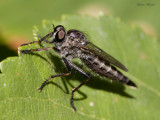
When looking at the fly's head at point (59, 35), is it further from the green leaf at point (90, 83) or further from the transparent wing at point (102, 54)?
the transparent wing at point (102, 54)

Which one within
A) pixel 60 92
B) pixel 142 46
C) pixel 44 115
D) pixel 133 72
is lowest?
pixel 44 115

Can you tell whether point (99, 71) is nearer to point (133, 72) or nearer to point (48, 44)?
point (133, 72)

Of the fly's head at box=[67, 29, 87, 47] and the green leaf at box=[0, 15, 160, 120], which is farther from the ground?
the fly's head at box=[67, 29, 87, 47]

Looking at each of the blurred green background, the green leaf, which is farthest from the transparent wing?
the blurred green background

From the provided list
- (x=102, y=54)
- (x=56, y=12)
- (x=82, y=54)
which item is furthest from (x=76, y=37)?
(x=56, y=12)

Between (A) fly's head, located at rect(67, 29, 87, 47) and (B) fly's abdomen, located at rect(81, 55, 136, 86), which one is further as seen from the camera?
(B) fly's abdomen, located at rect(81, 55, 136, 86)

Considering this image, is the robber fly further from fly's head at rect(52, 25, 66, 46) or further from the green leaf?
the green leaf

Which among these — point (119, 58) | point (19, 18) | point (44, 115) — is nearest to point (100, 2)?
point (19, 18)
